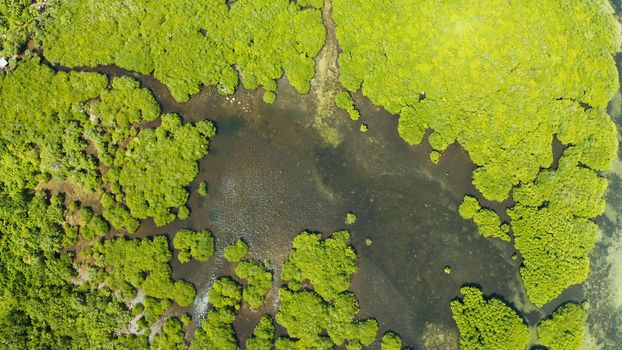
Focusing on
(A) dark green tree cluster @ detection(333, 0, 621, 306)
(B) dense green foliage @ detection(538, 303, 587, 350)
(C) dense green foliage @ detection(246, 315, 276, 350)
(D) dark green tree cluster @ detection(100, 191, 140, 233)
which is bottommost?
(C) dense green foliage @ detection(246, 315, 276, 350)

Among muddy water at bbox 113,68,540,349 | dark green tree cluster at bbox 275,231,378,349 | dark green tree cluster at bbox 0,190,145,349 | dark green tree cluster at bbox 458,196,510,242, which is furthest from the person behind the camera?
dark green tree cluster at bbox 458,196,510,242

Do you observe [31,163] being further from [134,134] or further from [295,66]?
[295,66]

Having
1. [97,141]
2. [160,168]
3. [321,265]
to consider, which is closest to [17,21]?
[97,141]

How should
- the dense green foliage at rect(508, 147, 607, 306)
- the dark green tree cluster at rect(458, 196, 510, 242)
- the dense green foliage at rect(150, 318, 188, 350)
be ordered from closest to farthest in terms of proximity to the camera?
the dense green foliage at rect(150, 318, 188, 350)
the dense green foliage at rect(508, 147, 607, 306)
the dark green tree cluster at rect(458, 196, 510, 242)

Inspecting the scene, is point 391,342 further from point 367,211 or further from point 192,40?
point 192,40

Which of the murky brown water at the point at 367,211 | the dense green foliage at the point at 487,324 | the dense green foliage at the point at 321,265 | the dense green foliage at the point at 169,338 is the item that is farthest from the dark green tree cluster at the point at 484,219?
the dense green foliage at the point at 169,338

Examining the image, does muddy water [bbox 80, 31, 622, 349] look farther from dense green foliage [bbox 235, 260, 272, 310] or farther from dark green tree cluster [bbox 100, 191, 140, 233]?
dark green tree cluster [bbox 100, 191, 140, 233]

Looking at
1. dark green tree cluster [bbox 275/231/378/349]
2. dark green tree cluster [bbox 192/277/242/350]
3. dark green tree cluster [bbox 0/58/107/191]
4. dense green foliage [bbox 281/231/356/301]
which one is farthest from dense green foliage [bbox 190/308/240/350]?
dark green tree cluster [bbox 0/58/107/191]
